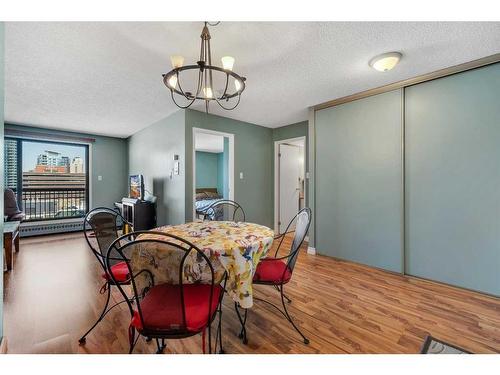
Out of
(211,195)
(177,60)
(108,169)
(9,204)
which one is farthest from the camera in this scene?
(211,195)

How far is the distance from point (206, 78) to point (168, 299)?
182 centimetres

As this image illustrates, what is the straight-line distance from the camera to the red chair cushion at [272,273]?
1610 mm

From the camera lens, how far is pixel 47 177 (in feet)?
16.4

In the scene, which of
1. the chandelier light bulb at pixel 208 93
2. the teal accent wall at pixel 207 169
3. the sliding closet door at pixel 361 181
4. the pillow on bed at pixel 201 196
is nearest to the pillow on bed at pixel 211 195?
the pillow on bed at pixel 201 196

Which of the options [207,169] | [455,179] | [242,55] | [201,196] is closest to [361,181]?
[455,179]

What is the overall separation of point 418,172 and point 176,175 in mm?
3318

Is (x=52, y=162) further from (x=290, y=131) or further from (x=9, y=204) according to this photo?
(x=290, y=131)

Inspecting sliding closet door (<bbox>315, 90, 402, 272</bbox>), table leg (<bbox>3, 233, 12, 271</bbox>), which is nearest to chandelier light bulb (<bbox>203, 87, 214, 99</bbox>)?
sliding closet door (<bbox>315, 90, 402, 272</bbox>)

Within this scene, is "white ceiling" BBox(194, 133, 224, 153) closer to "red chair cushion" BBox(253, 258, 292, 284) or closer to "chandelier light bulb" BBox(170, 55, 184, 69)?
"chandelier light bulb" BBox(170, 55, 184, 69)

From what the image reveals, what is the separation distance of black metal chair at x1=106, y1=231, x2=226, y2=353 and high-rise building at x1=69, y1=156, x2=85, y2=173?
5078 millimetres

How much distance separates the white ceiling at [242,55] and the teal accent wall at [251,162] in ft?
2.44

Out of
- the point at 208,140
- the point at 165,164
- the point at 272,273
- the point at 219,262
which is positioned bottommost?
the point at 272,273

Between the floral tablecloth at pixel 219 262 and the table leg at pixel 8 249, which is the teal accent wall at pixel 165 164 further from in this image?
the floral tablecloth at pixel 219 262
